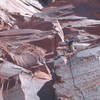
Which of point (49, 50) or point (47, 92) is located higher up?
point (49, 50)

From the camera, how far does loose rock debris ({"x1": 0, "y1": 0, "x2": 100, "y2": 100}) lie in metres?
5.32

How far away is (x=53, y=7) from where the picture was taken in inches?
310

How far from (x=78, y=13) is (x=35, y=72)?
1679 millimetres

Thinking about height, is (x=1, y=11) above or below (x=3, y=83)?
above

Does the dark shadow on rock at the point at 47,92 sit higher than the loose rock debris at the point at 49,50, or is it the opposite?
the loose rock debris at the point at 49,50

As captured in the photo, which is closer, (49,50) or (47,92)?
(47,92)

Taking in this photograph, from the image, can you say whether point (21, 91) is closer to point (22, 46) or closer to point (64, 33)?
point (22, 46)

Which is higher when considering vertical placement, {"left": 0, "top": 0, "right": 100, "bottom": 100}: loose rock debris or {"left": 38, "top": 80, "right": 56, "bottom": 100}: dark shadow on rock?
{"left": 0, "top": 0, "right": 100, "bottom": 100}: loose rock debris

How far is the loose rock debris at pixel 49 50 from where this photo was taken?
5.32 meters

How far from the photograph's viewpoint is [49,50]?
667cm

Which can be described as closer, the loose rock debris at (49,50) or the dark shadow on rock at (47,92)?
the loose rock debris at (49,50)

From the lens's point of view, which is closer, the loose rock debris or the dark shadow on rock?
the loose rock debris

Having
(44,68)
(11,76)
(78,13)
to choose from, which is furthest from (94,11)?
(11,76)

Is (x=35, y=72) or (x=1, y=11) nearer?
(x=35, y=72)
